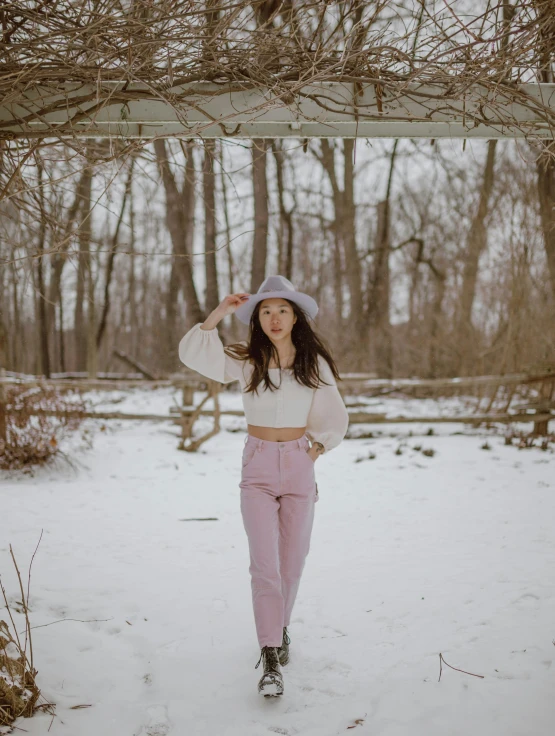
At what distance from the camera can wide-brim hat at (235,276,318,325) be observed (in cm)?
310

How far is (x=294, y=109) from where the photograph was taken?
2775 mm

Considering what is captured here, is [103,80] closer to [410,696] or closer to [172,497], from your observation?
[410,696]

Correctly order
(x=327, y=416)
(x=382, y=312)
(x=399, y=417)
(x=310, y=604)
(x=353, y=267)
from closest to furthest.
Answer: (x=327, y=416)
(x=310, y=604)
(x=399, y=417)
(x=353, y=267)
(x=382, y=312)

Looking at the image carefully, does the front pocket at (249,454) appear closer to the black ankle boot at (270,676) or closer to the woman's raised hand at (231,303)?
the woman's raised hand at (231,303)

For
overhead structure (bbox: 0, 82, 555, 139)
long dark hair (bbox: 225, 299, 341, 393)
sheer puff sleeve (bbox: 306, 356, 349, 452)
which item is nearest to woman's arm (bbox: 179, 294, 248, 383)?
long dark hair (bbox: 225, 299, 341, 393)

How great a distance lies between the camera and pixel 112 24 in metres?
2.31

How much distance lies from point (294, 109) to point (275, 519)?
1.95 m

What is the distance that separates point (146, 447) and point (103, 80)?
22.0 ft

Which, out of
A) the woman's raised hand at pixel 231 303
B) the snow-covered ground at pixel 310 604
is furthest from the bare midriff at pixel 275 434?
the snow-covered ground at pixel 310 604

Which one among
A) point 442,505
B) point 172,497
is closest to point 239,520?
point 172,497

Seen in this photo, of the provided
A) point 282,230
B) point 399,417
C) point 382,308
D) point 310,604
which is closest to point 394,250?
point 382,308

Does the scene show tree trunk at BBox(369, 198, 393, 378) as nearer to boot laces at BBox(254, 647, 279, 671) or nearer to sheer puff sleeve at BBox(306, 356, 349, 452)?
sheer puff sleeve at BBox(306, 356, 349, 452)

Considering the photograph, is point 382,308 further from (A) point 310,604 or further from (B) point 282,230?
(A) point 310,604

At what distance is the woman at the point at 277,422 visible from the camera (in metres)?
2.82
